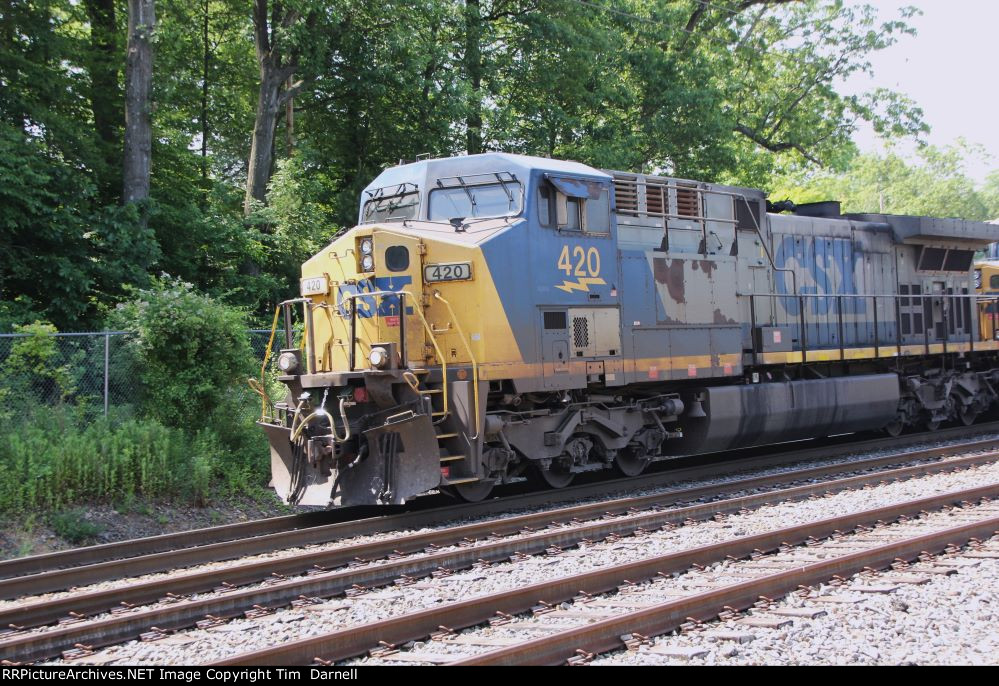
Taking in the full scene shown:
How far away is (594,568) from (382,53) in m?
13.9

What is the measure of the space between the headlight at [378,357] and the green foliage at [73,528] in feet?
11.2

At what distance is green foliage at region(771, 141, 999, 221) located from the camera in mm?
73500

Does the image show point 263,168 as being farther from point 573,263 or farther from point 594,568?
point 594,568

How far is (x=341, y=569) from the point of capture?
280 inches

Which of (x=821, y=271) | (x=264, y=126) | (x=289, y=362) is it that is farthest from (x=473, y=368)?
(x=264, y=126)

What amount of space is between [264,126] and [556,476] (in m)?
10.6

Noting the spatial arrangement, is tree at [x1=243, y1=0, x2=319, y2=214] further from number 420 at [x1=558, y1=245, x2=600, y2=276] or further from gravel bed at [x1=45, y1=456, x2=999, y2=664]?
gravel bed at [x1=45, y1=456, x2=999, y2=664]

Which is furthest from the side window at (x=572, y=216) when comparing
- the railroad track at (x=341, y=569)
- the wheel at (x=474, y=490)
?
the railroad track at (x=341, y=569)

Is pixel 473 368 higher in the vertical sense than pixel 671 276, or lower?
lower

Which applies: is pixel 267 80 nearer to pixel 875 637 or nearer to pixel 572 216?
pixel 572 216

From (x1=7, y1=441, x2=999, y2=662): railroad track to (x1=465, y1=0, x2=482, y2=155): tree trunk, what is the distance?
11.3 meters

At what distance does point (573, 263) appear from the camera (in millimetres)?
9688

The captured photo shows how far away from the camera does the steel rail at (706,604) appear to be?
4.55m

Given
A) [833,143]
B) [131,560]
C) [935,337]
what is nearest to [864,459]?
[935,337]
